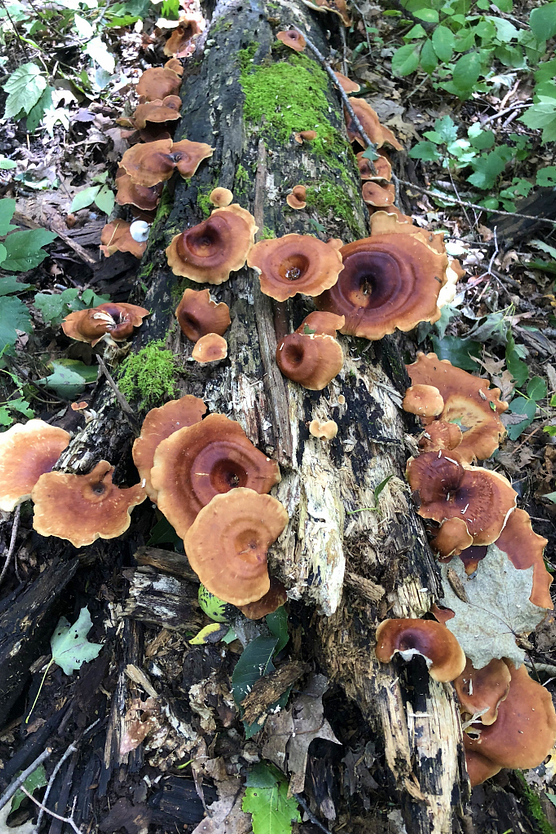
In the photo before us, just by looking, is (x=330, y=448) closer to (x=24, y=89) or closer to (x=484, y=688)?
(x=484, y=688)

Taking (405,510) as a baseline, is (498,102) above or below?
above

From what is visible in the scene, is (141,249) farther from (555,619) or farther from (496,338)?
(555,619)

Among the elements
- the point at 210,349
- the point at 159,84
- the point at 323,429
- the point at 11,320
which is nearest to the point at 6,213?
the point at 11,320

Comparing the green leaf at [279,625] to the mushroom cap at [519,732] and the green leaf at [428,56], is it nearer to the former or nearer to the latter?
the mushroom cap at [519,732]

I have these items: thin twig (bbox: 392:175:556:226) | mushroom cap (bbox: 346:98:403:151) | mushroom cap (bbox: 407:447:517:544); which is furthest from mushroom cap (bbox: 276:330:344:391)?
thin twig (bbox: 392:175:556:226)

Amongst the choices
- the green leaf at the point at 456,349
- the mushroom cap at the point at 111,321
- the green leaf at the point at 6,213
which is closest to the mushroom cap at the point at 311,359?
the mushroom cap at the point at 111,321

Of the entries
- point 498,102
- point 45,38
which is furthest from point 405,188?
point 45,38
